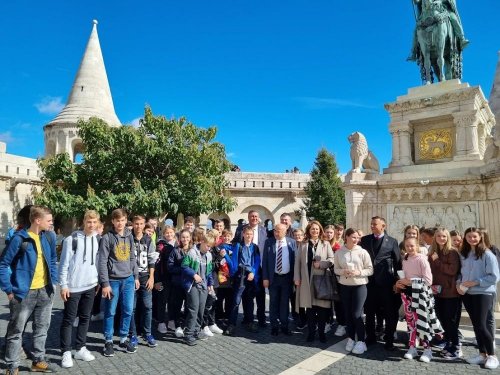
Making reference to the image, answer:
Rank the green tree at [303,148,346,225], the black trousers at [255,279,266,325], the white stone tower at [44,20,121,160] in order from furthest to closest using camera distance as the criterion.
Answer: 1. the green tree at [303,148,346,225]
2. the white stone tower at [44,20,121,160]
3. the black trousers at [255,279,266,325]

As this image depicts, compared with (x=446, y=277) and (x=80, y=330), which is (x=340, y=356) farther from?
(x=80, y=330)

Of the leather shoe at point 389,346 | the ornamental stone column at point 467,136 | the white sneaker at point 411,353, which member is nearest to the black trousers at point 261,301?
the leather shoe at point 389,346

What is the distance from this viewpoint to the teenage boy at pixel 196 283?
5.82 meters

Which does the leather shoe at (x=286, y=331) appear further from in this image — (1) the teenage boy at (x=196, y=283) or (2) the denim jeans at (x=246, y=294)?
(1) the teenage boy at (x=196, y=283)

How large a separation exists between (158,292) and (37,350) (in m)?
2.33

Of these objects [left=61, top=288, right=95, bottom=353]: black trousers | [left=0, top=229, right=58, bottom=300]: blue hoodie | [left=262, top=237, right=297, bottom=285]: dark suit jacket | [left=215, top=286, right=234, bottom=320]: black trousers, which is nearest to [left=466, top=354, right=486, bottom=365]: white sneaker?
[left=262, top=237, right=297, bottom=285]: dark suit jacket

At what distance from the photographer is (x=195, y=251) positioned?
→ 6172 mm

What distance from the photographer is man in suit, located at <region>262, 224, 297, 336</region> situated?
6.34m

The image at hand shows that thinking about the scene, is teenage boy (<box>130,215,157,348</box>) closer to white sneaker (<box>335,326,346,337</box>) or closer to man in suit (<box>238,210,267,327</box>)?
man in suit (<box>238,210,267,327</box>)

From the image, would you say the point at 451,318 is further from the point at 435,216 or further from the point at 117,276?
the point at 117,276

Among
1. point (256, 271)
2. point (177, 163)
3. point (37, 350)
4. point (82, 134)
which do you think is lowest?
point (37, 350)

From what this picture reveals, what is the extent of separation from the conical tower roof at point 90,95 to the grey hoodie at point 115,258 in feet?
70.8

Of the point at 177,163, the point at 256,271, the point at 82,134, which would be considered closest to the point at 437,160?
the point at 256,271

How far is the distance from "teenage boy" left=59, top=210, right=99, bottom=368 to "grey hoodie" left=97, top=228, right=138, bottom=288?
0.09 metres
